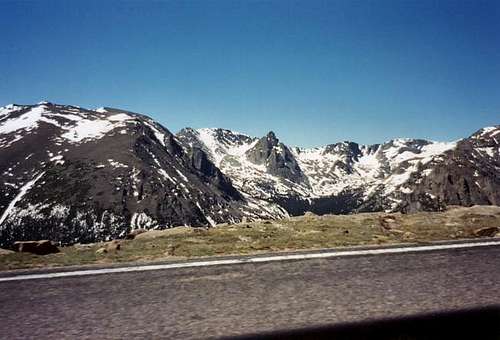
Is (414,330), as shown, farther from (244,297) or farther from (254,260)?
(254,260)

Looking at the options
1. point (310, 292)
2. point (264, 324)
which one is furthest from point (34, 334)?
point (310, 292)

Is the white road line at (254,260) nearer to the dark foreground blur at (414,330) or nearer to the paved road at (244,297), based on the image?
the paved road at (244,297)

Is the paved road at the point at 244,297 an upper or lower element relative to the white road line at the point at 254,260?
lower

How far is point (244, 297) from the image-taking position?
6770mm

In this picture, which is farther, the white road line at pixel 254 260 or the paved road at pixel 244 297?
the white road line at pixel 254 260

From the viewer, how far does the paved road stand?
5645mm

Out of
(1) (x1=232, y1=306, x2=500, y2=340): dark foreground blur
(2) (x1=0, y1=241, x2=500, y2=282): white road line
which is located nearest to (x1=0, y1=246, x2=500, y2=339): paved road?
(1) (x1=232, y1=306, x2=500, y2=340): dark foreground blur

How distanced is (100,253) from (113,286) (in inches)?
224

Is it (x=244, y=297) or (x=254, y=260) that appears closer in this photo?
(x=244, y=297)

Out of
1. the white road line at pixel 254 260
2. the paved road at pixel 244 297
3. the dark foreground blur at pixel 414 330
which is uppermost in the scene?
the white road line at pixel 254 260

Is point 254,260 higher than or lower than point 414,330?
higher

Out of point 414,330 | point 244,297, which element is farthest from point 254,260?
point 414,330

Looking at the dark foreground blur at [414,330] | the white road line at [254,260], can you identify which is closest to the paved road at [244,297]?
the dark foreground blur at [414,330]

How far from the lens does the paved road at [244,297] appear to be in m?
5.64
